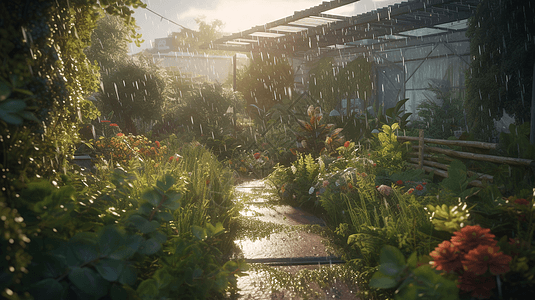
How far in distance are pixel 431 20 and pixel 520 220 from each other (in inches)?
428

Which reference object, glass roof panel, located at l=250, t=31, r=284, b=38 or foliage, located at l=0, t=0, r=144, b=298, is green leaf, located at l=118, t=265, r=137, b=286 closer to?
foliage, located at l=0, t=0, r=144, b=298

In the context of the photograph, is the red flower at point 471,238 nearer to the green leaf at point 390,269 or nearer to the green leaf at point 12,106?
the green leaf at point 390,269

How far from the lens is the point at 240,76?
48.2ft

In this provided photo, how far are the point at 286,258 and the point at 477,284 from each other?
1.50 metres

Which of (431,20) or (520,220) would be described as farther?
(431,20)

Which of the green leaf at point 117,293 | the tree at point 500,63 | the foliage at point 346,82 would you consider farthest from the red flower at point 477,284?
the foliage at point 346,82

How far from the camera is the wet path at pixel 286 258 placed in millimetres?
1996

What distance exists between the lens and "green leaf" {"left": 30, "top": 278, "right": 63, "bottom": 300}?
37.4 inches

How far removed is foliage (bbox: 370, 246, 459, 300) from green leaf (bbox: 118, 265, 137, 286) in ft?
2.99

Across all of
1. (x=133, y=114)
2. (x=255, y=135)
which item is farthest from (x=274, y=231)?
(x=133, y=114)

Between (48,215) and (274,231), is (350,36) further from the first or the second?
(48,215)

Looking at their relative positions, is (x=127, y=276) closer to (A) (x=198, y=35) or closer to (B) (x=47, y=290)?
(B) (x=47, y=290)

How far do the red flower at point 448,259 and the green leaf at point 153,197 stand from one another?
4.14ft

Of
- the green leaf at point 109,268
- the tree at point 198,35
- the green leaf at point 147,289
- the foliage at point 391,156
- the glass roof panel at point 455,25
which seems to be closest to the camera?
the green leaf at point 109,268
